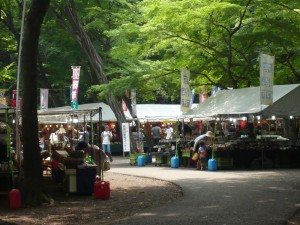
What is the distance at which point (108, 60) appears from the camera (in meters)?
31.1

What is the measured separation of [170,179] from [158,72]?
864 cm

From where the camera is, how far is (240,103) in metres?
20.9

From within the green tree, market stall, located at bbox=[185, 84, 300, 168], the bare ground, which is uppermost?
the green tree

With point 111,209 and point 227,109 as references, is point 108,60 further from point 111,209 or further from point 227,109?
point 111,209

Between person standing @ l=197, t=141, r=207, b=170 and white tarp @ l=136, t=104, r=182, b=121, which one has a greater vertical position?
white tarp @ l=136, t=104, r=182, b=121

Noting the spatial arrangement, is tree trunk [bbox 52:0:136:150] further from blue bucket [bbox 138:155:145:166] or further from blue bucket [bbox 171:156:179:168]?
blue bucket [bbox 171:156:179:168]

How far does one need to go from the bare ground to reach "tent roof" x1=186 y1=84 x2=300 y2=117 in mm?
5568

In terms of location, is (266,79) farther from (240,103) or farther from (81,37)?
(81,37)

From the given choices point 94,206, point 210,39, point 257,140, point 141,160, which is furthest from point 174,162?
point 94,206

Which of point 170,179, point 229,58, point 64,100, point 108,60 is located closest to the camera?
point 170,179

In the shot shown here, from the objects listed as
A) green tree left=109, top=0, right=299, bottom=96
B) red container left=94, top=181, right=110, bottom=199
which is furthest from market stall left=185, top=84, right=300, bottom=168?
red container left=94, top=181, right=110, bottom=199

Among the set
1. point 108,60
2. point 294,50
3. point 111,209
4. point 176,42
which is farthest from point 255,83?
point 111,209

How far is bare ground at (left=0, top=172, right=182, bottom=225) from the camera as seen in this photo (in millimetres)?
10168

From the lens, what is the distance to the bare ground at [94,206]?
10.2 metres
